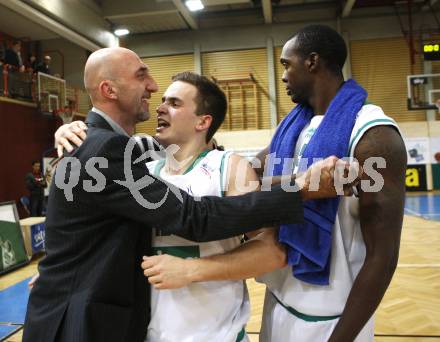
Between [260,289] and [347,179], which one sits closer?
[347,179]

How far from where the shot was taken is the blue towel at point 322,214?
138 cm

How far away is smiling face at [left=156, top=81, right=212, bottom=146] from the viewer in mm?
1786

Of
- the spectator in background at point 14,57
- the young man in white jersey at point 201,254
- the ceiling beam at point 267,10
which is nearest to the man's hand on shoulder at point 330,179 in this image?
the young man in white jersey at point 201,254

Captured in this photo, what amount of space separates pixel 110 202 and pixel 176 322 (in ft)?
1.64

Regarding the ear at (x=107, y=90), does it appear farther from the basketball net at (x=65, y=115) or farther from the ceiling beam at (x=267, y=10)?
the ceiling beam at (x=267, y=10)

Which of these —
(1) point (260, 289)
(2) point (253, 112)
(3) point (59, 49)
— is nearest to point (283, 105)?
(2) point (253, 112)

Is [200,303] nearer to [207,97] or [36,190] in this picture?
[207,97]

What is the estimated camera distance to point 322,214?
1.39m

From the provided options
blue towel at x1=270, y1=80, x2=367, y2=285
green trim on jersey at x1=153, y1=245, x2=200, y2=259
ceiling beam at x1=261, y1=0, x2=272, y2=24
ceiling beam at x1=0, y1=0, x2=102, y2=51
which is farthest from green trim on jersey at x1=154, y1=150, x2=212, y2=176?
ceiling beam at x1=261, y1=0, x2=272, y2=24

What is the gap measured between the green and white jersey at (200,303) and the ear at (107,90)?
0.53 meters

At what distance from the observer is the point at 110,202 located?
4.46ft

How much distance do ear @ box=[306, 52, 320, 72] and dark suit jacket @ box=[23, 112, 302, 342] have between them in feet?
1.80

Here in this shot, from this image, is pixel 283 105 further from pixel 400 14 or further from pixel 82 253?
pixel 82 253

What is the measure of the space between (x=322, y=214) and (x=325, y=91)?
1.69 feet
